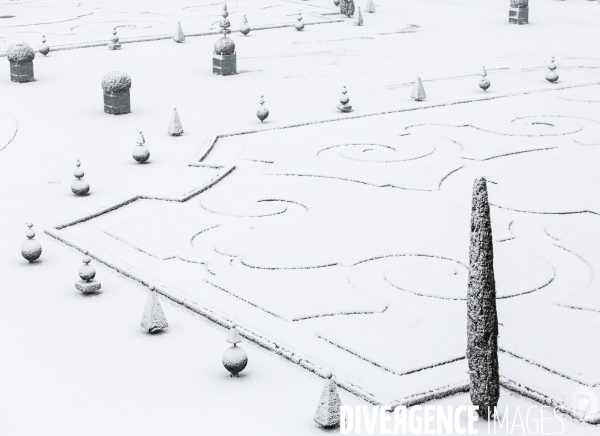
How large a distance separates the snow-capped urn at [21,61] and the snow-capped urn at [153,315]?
1488 cm

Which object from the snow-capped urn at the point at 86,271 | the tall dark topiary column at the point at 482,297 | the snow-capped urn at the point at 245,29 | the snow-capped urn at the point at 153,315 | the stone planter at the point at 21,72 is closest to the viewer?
the tall dark topiary column at the point at 482,297

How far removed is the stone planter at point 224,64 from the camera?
23548 mm

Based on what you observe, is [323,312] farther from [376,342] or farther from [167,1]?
[167,1]

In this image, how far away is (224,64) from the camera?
23.6 metres

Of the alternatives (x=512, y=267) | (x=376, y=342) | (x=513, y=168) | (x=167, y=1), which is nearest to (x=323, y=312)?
(x=376, y=342)

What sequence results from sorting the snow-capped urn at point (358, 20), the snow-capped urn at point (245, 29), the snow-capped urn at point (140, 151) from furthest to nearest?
1. the snow-capped urn at point (358, 20)
2. the snow-capped urn at point (245, 29)
3. the snow-capped urn at point (140, 151)

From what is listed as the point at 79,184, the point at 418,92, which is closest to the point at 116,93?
the point at 79,184

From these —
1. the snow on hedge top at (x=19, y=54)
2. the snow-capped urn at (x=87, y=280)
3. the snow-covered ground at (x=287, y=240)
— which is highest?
the snow on hedge top at (x=19, y=54)

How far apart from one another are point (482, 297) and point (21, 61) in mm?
17947

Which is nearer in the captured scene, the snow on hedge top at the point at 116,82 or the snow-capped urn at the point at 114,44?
the snow on hedge top at the point at 116,82

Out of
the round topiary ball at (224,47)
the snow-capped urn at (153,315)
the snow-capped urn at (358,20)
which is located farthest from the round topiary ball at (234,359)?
the snow-capped urn at (358,20)

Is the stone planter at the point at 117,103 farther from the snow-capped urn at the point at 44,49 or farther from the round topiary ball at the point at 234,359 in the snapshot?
the round topiary ball at the point at 234,359

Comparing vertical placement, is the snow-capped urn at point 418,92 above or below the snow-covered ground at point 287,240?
above

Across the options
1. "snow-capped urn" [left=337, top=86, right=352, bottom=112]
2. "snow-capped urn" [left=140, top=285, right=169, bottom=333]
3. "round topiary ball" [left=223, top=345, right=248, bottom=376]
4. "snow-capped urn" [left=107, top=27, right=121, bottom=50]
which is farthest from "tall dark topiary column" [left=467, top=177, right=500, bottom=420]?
"snow-capped urn" [left=107, top=27, right=121, bottom=50]
